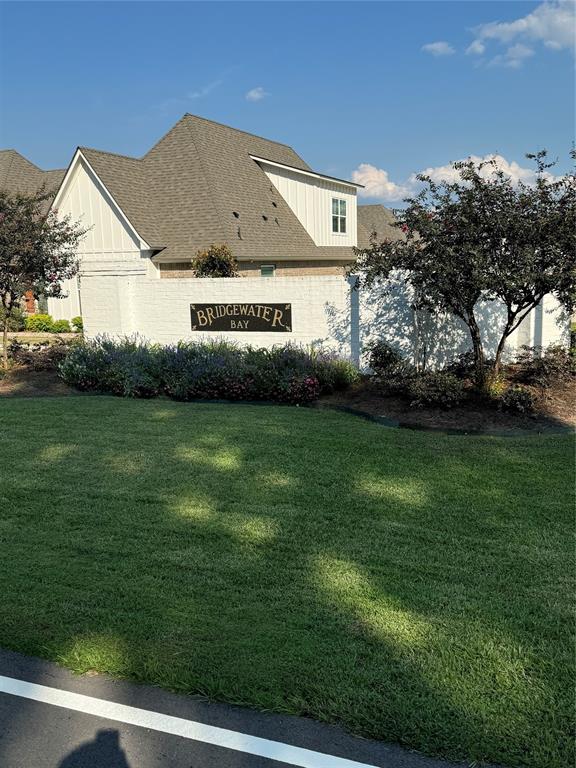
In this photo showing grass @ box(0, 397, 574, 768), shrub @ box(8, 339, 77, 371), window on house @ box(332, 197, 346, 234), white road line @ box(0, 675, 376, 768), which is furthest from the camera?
window on house @ box(332, 197, 346, 234)

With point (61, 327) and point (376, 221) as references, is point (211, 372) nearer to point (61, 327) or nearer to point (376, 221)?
point (61, 327)

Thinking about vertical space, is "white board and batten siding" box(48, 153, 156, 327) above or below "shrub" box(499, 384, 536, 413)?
above

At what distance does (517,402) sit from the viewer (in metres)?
9.07

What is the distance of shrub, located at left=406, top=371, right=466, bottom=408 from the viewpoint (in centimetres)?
946

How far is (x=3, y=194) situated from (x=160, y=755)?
1292 centimetres

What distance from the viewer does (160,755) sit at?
287 centimetres

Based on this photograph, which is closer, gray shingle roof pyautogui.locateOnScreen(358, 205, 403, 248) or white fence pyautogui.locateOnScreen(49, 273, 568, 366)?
white fence pyautogui.locateOnScreen(49, 273, 568, 366)

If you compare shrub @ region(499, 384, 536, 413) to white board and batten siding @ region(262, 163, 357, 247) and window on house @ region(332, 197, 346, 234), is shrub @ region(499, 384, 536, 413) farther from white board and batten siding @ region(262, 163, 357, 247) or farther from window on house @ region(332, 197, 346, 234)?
window on house @ region(332, 197, 346, 234)

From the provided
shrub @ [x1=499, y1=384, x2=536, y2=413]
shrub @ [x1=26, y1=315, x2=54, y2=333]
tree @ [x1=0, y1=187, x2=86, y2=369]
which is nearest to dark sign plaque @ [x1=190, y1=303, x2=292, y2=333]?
tree @ [x1=0, y1=187, x2=86, y2=369]

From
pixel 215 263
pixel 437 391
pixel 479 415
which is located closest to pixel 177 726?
pixel 479 415

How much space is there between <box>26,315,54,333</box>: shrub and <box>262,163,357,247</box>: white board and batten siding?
10.8m

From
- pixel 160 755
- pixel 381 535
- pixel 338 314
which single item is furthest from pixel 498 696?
pixel 338 314

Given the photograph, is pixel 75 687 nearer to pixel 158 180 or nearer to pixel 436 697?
pixel 436 697

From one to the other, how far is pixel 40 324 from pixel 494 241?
68.7 feet
